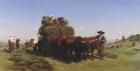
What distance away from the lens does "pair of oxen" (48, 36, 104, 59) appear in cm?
1928

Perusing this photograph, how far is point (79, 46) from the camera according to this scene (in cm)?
1927

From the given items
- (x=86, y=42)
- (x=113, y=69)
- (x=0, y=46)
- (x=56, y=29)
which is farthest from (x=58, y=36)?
(x=0, y=46)

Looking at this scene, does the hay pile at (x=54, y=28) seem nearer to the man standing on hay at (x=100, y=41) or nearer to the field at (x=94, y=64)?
the field at (x=94, y=64)

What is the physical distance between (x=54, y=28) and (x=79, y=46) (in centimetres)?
205

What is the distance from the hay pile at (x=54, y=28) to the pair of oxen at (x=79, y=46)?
1.42ft

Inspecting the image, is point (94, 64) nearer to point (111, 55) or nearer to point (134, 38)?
point (111, 55)

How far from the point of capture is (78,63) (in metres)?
18.9

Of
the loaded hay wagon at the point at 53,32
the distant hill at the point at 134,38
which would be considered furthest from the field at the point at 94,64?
the distant hill at the point at 134,38

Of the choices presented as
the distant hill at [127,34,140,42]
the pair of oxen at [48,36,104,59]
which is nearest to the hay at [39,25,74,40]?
the pair of oxen at [48,36,104,59]

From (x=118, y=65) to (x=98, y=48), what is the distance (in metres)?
1.46

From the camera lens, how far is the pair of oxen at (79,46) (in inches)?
759

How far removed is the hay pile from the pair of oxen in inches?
17.1

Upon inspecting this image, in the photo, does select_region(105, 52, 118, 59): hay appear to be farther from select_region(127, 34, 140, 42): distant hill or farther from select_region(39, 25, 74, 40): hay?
select_region(127, 34, 140, 42): distant hill

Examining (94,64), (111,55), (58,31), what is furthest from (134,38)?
(94,64)
